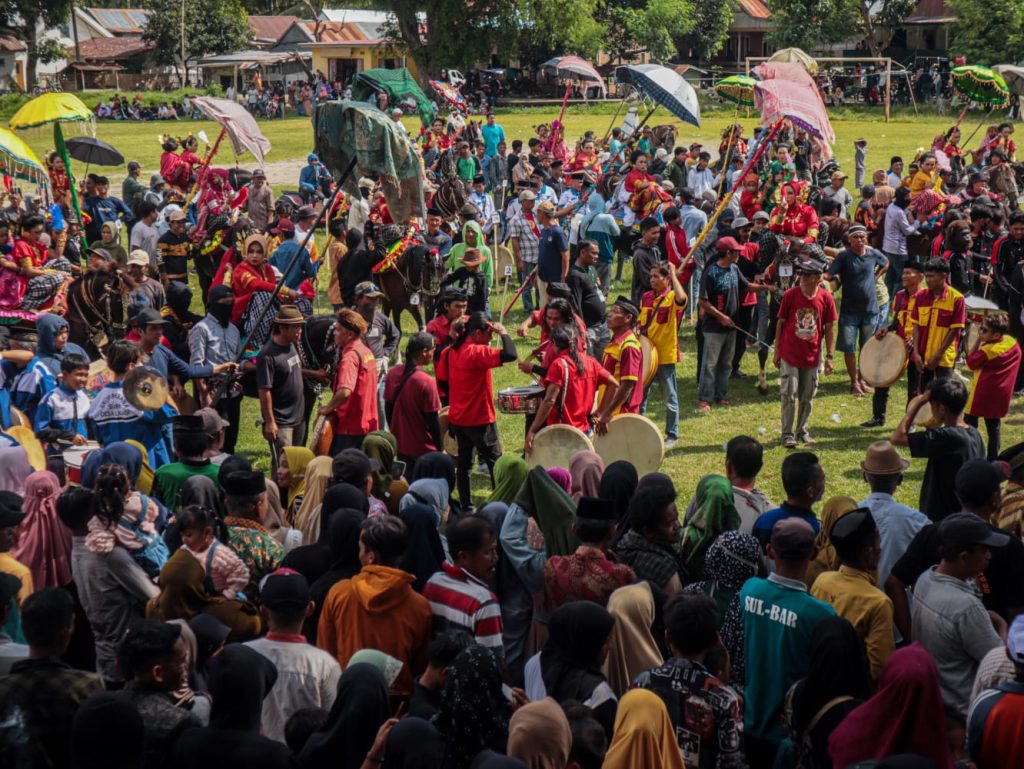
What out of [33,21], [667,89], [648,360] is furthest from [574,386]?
[33,21]

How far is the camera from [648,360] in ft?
38.6

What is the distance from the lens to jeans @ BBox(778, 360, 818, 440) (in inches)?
470

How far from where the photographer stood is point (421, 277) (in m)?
15.0

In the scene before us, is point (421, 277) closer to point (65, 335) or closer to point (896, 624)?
point (65, 335)

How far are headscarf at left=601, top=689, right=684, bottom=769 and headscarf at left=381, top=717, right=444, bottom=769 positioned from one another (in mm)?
650

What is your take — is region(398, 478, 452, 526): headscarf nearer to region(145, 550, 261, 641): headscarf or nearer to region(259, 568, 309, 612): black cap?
region(145, 550, 261, 641): headscarf

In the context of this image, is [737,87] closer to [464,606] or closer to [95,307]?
[95,307]

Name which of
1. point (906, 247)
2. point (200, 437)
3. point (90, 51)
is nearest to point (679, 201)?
point (906, 247)

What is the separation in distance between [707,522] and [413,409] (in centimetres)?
370

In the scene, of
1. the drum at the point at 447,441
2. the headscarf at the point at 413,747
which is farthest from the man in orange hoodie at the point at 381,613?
the drum at the point at 447,441

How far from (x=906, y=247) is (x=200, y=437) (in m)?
12.2

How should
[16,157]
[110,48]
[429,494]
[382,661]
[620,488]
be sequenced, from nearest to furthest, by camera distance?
1. [382,661]
2. [620,488]
3. [429,494]
4. [16,157]
5. [110,48]

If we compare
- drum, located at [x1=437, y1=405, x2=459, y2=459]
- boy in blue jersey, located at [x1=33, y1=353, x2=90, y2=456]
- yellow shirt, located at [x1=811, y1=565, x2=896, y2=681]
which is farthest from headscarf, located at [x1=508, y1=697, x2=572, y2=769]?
drum, located at [x1=437, y1=405, x2=459, y2=459]

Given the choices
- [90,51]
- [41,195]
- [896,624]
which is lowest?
[896,624]
